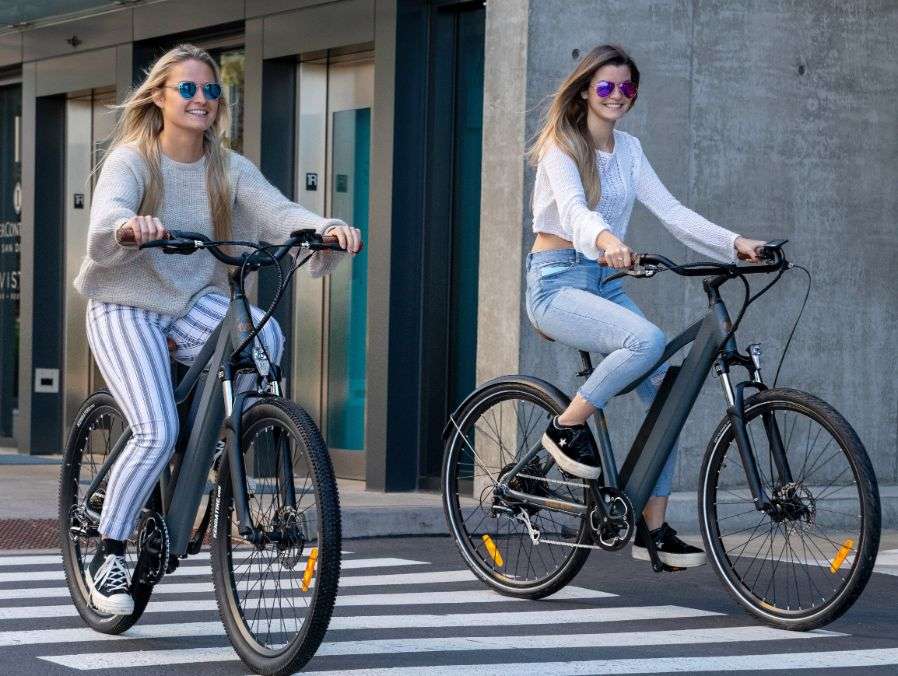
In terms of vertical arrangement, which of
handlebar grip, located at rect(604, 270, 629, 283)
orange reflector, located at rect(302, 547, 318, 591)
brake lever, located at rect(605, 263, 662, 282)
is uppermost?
brake lever, located at rect(605, 263, 662, 282)

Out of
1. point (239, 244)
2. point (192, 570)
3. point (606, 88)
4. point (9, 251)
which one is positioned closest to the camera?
point (239, 244)

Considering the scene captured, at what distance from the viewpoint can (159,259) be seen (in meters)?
5.64

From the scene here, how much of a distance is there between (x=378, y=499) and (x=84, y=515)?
5.16 meters

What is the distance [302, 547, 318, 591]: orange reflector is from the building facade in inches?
185

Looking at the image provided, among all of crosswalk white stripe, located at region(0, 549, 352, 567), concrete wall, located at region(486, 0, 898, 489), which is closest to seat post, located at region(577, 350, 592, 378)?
crosswalk white stripe, located at region(0, 549, 352, 567)

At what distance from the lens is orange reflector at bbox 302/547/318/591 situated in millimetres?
4742

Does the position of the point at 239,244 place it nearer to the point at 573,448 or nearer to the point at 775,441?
the point at 573,448

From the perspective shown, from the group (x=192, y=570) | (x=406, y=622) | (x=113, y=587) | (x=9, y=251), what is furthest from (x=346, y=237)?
(x=9, y=251)

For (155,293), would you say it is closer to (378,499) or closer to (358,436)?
(378,499)

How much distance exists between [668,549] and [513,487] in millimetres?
717

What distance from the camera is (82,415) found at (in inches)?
236

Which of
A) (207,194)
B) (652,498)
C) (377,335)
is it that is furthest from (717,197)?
(207,194)

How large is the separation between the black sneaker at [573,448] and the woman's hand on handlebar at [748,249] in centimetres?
83

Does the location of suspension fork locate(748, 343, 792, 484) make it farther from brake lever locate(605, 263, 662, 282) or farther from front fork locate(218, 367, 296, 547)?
front fork locate(218, 367, 296, 547)
